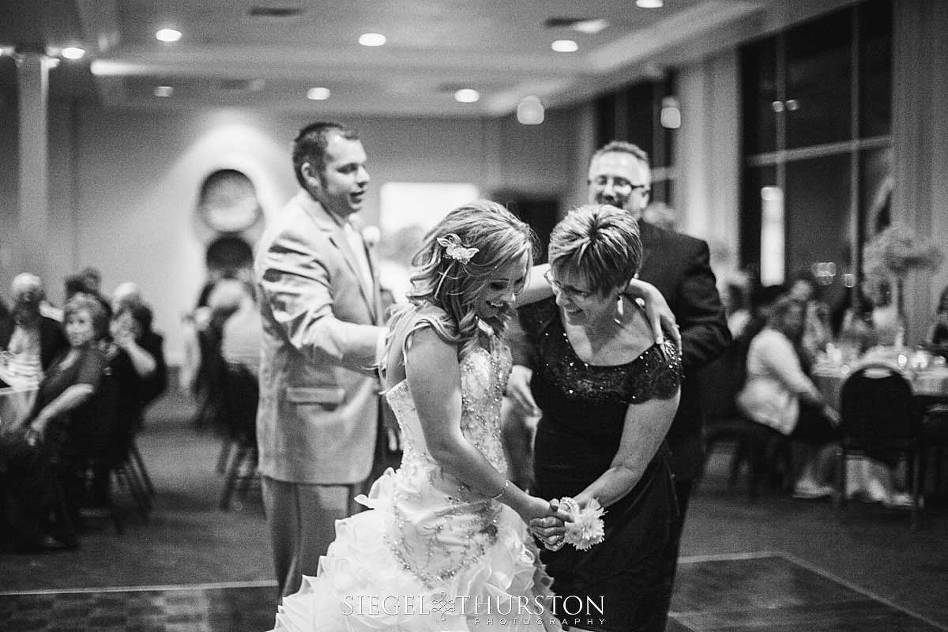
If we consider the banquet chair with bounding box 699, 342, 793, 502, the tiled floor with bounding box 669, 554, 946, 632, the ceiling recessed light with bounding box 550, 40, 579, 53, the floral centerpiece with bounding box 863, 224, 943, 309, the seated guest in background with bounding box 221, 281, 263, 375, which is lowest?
the tiled floor with bounding box 669, 554, 946, 632

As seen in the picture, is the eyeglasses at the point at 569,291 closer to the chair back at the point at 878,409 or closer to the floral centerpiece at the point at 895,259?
the chair back at the point at 878,409

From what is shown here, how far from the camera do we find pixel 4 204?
9.21 m

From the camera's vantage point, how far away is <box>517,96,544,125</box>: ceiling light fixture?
15.4m

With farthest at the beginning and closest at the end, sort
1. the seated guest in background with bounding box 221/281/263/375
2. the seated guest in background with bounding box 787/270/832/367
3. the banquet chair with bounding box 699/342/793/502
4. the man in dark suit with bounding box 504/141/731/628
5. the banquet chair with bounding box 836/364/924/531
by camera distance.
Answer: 1. the seated guest in background with bounding box 787/270/832/367
2. the seated guest in background with bounding box 221/281/263/375
3. the banquet chair with bounding box 699/342/793/502
4. the banquet chair with bounding box 836/364/924/531
5. the man in dark suit with bounding box 504/141/731/628

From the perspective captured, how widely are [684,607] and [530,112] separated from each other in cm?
1176

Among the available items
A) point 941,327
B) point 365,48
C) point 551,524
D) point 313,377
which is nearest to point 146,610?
point 313,377

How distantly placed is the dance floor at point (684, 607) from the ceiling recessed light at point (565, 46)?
23.4 ft

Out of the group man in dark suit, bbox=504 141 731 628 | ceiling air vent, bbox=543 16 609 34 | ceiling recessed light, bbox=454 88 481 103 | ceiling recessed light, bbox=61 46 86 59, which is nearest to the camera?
man in dark suit, bbox=504 141 731 628

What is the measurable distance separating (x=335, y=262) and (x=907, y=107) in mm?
6590

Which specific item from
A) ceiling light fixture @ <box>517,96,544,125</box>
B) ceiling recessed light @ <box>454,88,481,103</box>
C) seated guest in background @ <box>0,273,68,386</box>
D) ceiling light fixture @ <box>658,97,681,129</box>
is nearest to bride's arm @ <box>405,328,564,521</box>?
seated guest in background @ <box>0,273,68,386</box>

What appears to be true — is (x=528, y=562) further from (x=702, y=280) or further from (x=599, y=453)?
(x=702, y=280)

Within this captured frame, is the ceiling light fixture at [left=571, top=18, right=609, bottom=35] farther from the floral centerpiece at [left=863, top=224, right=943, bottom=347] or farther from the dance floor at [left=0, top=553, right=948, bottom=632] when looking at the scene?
the dance floor at [left=0, top=553, right=948, bottom=632]

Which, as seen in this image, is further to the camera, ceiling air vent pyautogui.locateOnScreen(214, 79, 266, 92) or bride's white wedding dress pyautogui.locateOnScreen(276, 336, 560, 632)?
ceiling air vent pyautogui.locateOnScreen(214, 79, 266, 92)

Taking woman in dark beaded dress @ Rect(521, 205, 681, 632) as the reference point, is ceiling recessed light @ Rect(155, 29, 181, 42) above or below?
above
